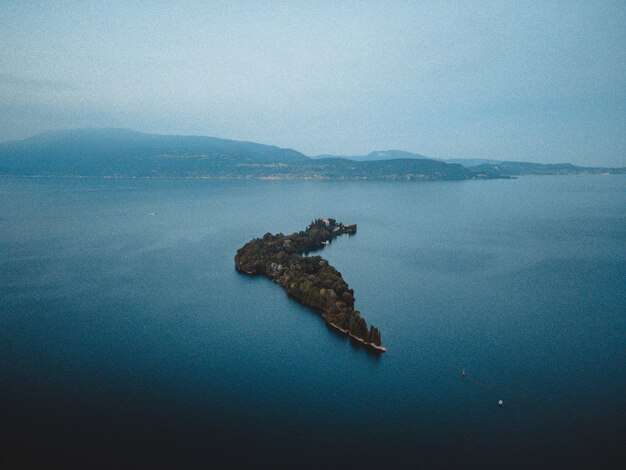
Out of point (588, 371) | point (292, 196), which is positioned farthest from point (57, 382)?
point (292, 196)

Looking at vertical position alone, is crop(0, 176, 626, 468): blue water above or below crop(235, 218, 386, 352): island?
below

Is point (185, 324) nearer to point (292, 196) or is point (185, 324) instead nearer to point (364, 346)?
point (364, 346)

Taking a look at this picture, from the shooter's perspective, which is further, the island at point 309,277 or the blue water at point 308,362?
the island at point 309,277

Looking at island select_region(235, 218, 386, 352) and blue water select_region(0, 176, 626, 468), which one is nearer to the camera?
blue water select_region(0, 176, 626, 468)

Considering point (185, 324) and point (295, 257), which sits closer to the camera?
point (185, 324)
